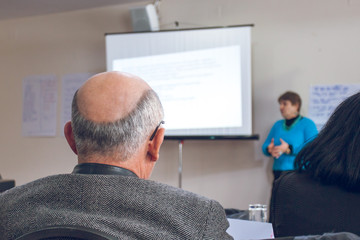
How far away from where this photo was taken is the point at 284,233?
1.08 meters

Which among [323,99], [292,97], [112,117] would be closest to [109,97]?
[112,117]

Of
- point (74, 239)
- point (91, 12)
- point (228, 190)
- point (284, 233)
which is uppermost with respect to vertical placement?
point (91, 12)

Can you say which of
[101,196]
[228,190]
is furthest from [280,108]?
[101,196]

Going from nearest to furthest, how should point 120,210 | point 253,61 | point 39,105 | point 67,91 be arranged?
1. point 120,210
2. point 253,61
3. point 67,91
4. point 39,105

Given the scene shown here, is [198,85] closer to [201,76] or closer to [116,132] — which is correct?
[201,76]

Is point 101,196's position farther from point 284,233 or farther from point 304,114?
point 304,114

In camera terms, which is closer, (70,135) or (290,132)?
(70,135)

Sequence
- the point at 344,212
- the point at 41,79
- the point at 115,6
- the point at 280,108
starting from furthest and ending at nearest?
the point at 41,79 < the point at 115,6 < the point at 280,108 < the point at 344,212

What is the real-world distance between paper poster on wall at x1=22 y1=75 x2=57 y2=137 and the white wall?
0.28 feet

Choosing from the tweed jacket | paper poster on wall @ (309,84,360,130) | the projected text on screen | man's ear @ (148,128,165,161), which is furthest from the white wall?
the tweed jacket

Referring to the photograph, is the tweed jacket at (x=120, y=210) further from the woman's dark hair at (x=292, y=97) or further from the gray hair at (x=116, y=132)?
the woman's dark hair at (x=292, y=97)

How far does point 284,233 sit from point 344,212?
0.17 meters

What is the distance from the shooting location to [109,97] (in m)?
0.87

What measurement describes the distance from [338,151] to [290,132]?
275 centimetres
